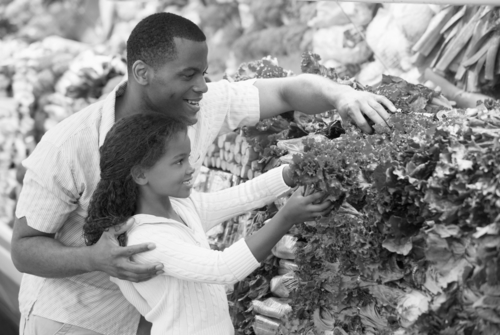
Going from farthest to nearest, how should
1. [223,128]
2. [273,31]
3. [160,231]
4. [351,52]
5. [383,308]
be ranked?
1. [273,31]
2. [351,52]
3. [223,128]
4. [160,231]
5. [383,308]

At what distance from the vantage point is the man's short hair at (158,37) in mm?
2182

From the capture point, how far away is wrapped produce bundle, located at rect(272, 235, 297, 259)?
7.59 ft

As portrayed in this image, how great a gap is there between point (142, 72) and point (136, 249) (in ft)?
2.14

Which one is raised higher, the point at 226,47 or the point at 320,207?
the point at 320,207

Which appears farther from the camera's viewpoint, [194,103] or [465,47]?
[465,47]

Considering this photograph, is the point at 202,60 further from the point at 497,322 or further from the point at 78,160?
the point at 497,322

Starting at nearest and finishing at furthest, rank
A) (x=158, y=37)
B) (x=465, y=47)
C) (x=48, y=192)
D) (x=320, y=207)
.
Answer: (x=320, y=207) → (x=48, y=192) → (x=158, y=37) → (x=465, y=47)

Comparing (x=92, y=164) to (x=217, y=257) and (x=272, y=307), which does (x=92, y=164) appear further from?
(x=272, y=307)

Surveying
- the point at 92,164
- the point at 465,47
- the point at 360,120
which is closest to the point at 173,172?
the point at 92,164

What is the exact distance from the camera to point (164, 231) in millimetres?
1933

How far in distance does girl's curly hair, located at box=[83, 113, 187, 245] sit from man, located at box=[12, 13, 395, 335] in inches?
2.5

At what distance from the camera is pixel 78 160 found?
6.96ft

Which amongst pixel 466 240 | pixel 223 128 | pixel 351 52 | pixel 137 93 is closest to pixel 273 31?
pixel 351 52

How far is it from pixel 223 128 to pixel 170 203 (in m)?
0.51
